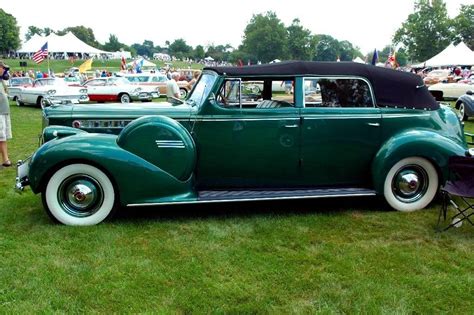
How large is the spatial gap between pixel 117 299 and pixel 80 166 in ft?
5.95

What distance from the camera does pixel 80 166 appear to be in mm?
4707

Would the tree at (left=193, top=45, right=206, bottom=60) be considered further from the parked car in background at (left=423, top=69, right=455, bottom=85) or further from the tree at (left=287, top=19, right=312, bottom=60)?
the parked car in background at (left=423, top=69, right=455, bottom=85)

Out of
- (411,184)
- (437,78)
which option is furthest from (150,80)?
(437,78)

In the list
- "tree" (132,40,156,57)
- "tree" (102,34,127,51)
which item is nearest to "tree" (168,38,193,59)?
"tree" (102,34,127,51)

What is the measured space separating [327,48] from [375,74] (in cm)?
13370

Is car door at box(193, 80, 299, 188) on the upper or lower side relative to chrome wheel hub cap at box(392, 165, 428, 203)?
upper

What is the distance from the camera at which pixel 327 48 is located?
438ft

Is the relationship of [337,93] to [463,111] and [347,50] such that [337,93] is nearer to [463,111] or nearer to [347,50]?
[463,111]

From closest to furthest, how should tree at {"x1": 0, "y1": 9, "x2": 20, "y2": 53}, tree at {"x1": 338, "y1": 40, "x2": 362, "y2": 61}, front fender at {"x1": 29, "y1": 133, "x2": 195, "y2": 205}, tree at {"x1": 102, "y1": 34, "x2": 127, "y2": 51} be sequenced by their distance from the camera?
front fender at {"x1": 29, "y1": 133, "x2": 195, "y2": 205}, tree at {"x1": 0, "y1": 9, "x2": 20, "y2": 53}, tree at {"x1": 102, "y1": 34, "x2": 127, "y2": 51}, tree at {"x1": 338, "y1": 40, "x2": 362, "y2": 61}

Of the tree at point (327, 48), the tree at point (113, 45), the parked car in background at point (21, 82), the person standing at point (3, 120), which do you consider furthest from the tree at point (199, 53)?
the person standing at point (3, 120)

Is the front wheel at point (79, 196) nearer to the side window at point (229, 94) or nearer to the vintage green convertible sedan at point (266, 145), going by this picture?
the vintage green convertible sedan at point (266, 145)

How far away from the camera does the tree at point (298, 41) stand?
11288cm

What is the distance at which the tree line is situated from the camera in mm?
82188

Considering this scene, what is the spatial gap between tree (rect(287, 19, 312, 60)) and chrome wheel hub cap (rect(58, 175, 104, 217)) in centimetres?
10966
